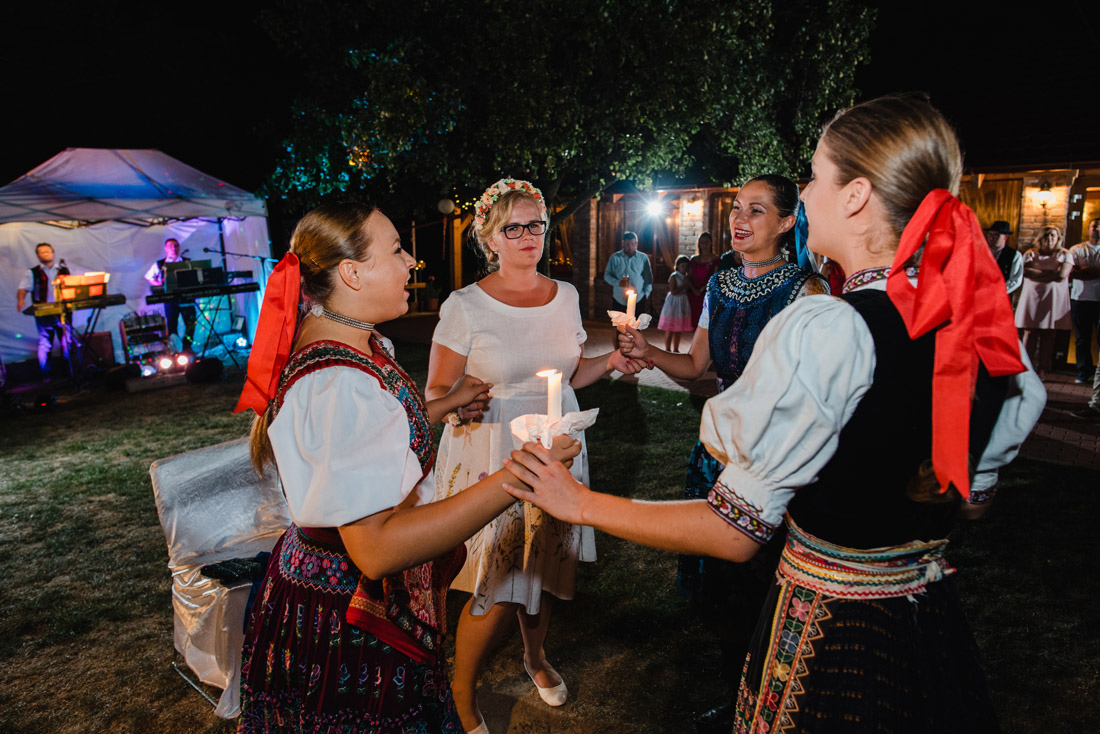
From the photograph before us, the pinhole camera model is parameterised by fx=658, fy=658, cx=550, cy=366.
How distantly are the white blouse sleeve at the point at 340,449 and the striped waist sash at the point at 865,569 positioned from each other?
0.94m

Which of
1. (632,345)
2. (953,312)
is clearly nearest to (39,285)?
(632,345)

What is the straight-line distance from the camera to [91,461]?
22.4 feet

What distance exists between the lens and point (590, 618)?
12.6ft

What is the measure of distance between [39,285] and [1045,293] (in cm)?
1561

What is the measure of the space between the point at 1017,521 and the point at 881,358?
485 cm

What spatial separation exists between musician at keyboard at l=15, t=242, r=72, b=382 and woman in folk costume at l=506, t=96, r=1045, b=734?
12.1 metres

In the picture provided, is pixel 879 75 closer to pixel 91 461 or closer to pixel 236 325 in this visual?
pixel 236 325

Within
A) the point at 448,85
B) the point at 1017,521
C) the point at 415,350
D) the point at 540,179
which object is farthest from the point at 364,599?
the point at 415,350

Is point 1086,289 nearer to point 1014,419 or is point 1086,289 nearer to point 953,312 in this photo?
point 1014,419

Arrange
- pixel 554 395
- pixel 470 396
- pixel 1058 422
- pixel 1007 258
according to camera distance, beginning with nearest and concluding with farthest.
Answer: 1. pixel 554 395
2. pixel 470 396
3. pixel 1058 422
4. pixel 1007 258

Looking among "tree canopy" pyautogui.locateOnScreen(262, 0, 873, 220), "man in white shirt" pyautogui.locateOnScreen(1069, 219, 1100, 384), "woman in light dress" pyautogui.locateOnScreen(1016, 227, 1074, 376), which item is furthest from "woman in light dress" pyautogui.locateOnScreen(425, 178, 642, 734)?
"woman in light dress" pyautogui.locateOnScreen(1016, 227, 1074, 376)

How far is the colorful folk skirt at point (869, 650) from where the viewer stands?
1353 millimetres

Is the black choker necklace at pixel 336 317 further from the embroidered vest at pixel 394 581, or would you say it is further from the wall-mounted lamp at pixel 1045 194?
the wall-mounted lamp at pixel 1045 194

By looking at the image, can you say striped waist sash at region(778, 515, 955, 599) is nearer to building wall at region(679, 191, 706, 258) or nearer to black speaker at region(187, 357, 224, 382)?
black speaker at region(187, 357, 224, 382)
